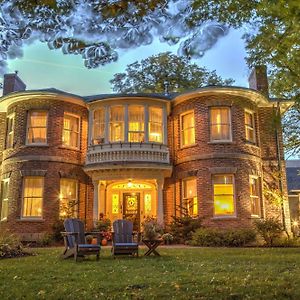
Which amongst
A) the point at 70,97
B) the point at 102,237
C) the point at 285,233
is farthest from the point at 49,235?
the point at 285,233

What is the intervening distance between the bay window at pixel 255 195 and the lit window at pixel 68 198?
7788mm

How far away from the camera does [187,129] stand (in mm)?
18250

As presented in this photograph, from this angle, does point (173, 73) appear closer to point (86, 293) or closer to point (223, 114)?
point (223, 114)

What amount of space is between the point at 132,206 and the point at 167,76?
1750 centimetres

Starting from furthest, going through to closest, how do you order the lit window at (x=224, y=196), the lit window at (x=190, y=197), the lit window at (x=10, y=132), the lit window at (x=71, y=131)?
the lit window at (x=10, y=132), the lit window at (x=71, y=131), the lit window at (x=190, y=197), the lit window at (x=224, y=196)

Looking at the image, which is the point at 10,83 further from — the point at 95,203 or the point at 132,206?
the point at 132,206

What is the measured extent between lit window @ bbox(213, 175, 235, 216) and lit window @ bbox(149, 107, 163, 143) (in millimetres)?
3361

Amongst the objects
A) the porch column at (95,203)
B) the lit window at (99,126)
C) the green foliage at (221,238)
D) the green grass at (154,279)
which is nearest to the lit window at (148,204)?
the porch column at (95,203)

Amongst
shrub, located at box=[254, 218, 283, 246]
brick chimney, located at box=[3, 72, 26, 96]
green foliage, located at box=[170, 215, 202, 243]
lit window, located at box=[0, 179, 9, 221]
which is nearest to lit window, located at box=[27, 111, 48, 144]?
lit window, located at box=[0, 179, 9, 221]

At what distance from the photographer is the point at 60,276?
7.24 meters

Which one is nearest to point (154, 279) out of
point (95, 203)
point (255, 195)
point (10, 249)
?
point (10, 249)

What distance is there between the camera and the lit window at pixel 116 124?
18172mm

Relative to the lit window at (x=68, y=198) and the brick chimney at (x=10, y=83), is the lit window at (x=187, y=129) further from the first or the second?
the brick chimney at (x=10, y=83)

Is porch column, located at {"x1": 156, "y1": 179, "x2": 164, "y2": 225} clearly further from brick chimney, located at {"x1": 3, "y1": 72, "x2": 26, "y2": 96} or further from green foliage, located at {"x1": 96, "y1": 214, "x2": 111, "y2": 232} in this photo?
brick chimney, located at {"x1": 3, "y1": 72, "x2": 26, "y2": 96}
